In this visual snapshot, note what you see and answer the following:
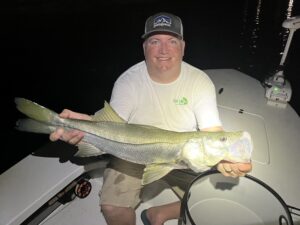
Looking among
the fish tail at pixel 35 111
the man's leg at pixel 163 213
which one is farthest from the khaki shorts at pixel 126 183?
the fish tail at pixel 35 111

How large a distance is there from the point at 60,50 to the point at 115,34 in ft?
11.5

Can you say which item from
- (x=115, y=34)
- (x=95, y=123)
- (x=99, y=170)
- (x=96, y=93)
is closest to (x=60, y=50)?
(x=115, y=34)

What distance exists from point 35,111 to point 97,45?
13.6 metres

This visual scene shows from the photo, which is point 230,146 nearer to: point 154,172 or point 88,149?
point 154,172

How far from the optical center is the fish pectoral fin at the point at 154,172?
269 cm

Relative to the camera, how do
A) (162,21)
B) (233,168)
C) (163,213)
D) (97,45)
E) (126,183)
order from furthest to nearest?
(97,45) < (163,213) < (126,183) < (162,21) < (233,168)

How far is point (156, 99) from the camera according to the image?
343 centimetres

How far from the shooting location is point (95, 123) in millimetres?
2877

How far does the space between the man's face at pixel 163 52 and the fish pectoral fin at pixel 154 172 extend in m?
1.07

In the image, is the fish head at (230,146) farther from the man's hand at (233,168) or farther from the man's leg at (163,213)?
the man's leg at (163,213)

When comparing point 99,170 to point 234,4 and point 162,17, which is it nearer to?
point 162,17

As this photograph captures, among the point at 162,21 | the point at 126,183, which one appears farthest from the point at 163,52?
the point at 126,183

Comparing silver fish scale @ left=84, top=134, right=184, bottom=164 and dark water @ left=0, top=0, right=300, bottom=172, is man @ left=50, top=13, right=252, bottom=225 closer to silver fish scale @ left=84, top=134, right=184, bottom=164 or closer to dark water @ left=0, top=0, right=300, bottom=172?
silver fish scale @ left=84, top=134, right=184, bottom=164

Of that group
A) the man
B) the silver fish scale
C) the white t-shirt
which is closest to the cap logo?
the man
